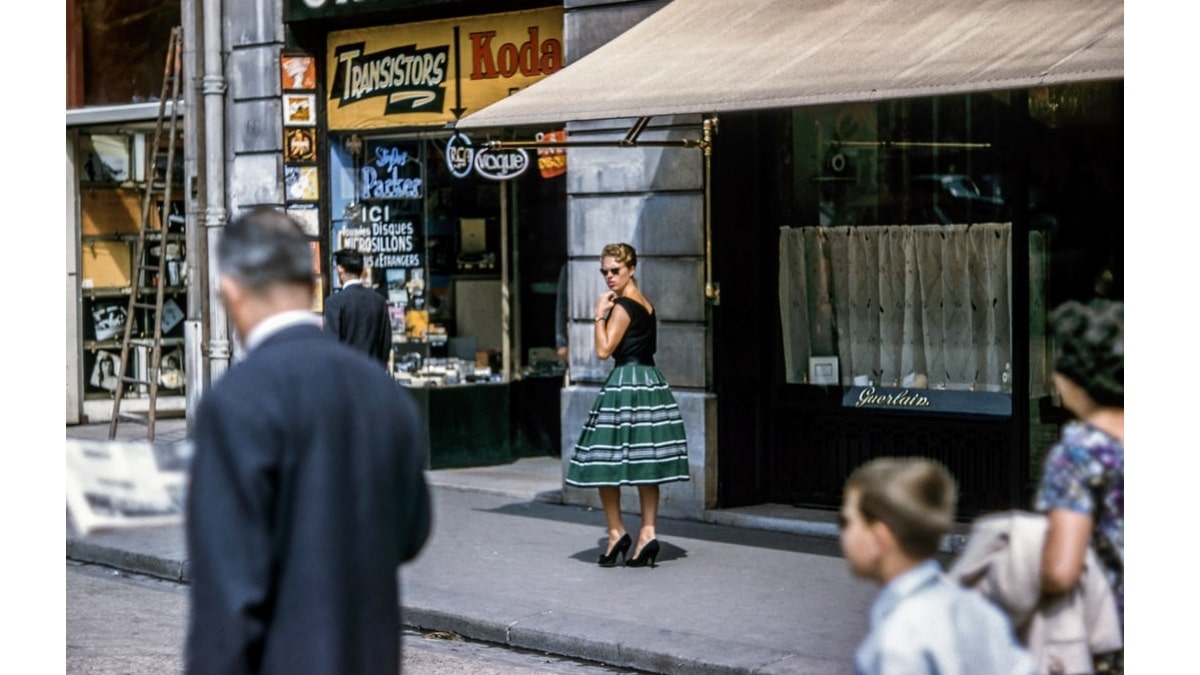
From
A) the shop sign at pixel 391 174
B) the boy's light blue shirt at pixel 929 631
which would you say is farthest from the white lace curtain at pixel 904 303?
the boy's light blue shirt at pixel 929 631

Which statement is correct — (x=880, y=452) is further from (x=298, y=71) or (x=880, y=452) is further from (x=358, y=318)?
(x=298, y=71)

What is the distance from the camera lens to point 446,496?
40.9 feet

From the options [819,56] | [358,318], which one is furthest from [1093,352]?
[358,318]

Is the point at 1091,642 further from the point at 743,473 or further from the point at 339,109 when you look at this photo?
the point at 339,109

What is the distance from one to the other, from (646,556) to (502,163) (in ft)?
14.1

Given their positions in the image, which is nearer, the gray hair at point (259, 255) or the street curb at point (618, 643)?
the gray hair at point (259, 255)

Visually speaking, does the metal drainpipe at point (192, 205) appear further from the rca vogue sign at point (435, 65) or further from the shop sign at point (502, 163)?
the shop sign at point (502, 163)

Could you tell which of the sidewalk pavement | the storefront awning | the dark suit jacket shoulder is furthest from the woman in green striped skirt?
the dark suit jacket shoulder

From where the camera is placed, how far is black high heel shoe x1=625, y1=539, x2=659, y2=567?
373 inches

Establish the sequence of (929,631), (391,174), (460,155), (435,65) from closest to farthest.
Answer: (929,631), (435,65), (460,155), (391,174)

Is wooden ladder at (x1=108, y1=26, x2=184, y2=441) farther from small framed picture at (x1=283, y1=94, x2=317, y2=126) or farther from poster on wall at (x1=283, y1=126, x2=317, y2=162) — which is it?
small framed picture at (x1=283, y1=94, x2=317, y2=126)

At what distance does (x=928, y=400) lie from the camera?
10688 millimetres

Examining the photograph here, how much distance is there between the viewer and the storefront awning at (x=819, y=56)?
7.84 meters

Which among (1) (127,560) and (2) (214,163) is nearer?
(1) (127,560)
